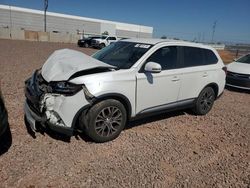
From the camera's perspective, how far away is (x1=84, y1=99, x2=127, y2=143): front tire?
3783 mm

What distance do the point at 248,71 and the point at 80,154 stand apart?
23.3ft

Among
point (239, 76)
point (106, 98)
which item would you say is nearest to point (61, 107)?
point (106, 98)

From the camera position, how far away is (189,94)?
5188 millimetres

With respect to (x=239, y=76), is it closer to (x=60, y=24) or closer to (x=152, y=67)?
(x=152, y=67)

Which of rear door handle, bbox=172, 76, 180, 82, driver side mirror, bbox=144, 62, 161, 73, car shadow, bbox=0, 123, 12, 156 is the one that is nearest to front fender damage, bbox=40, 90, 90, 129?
car shadow, bbox=0, 123, 12, 156

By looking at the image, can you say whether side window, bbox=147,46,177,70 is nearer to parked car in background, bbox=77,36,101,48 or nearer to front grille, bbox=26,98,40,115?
front grille, bbox=26,98,40,115

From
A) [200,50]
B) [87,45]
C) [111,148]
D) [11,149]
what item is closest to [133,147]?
[111,148]

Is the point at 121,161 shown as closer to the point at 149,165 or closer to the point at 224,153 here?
the point at 149,165

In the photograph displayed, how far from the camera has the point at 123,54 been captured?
4691 mm

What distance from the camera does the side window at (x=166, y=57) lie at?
453cm

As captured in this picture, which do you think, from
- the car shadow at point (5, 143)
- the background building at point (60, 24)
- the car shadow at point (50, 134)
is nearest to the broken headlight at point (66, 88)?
the car shadow at point (50, 134)

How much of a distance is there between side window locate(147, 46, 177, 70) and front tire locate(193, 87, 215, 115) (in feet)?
3.84

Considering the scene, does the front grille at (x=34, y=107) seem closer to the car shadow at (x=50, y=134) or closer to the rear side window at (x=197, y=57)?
the car shadow at (x=50, y=134)

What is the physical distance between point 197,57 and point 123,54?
1.73 m
